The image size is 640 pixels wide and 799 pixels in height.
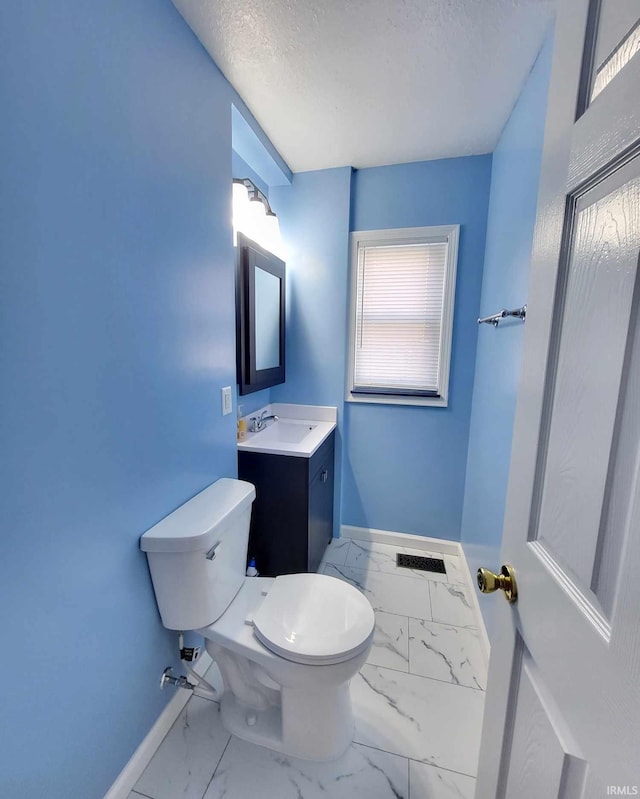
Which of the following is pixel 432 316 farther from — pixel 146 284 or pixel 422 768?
pixel 422 768

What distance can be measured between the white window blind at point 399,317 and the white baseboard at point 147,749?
1707 mm

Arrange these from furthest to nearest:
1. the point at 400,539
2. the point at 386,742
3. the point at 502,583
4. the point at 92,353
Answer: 1. the point at 400,539
2. the point at 386,742
3. the point at 92,353
4. the point at 502,583

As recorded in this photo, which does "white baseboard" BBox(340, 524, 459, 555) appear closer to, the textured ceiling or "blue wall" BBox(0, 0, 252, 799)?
"blue wall" BBox(0, 0, 252, 799)

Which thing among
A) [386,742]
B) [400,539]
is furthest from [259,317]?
[386,742]

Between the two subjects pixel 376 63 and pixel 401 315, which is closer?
pixel 376 63

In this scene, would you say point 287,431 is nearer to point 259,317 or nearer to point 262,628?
point 259,317

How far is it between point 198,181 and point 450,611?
2.26m

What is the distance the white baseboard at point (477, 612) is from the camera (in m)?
1.47

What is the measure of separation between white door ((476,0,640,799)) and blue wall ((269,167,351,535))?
1.55 meters

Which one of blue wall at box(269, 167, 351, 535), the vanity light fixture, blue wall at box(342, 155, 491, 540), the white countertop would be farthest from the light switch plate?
blue wall at box(342, 155, 491, 540)

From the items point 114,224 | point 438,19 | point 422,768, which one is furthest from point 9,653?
point 438,19

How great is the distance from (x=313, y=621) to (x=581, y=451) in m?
0.99

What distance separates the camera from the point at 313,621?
43.3 inches

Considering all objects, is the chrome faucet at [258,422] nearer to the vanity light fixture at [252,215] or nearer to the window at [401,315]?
the window at [401,315]
